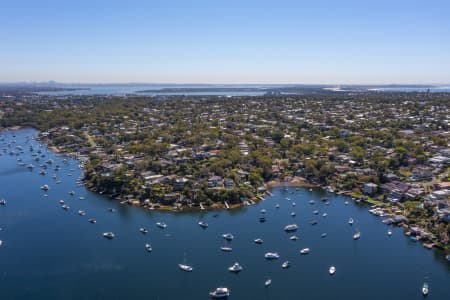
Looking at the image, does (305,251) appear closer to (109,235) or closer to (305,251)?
(305,251)

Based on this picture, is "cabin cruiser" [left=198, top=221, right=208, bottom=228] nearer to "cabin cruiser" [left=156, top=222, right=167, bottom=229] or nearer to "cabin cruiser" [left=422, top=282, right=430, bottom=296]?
"cabin cruiser" [left=156, top=222, right=167, bottom=229]

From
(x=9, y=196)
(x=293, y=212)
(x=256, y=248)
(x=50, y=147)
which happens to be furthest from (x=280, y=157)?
(x=50, y=147)

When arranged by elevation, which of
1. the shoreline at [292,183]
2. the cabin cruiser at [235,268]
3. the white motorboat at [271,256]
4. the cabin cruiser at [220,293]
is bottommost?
the cabin cruiser at [220,293]

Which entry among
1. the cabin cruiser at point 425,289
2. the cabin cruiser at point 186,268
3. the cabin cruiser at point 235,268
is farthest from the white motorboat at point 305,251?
the cabin cruiser at point 186,268

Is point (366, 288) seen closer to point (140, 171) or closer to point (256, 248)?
point (256, 248)

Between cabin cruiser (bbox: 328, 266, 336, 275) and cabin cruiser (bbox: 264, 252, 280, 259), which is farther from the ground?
cabin cruiser (bbox: 264, 252, 280, 259)

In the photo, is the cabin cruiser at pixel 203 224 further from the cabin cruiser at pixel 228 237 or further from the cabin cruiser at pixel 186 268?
the cabin cruiser at pixel 186 268

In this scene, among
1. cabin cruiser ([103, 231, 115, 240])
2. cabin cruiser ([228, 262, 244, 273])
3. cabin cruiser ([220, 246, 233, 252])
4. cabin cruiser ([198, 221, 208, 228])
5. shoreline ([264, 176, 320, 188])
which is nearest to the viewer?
cabin cruiser ([228, 262, 244, 273])

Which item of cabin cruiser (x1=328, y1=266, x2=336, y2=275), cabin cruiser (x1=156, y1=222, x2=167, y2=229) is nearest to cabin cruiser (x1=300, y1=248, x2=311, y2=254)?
cabin cruiser (x1=328, y1=266, x2=336, y2=275)

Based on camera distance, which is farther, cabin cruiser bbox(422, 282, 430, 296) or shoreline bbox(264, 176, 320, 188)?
shoreline bbox(264, 176, 320, 188)
